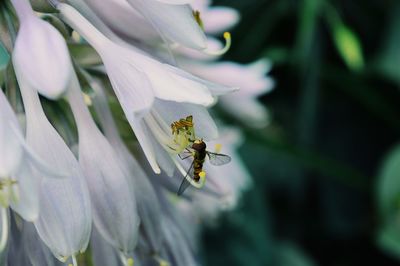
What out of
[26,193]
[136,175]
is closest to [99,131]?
[136,175]

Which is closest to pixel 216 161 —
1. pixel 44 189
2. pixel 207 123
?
pixel 207 123

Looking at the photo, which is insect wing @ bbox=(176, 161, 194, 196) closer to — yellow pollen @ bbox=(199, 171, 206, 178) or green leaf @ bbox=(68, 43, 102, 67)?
yellow pollen @ bbox=(199, 171, 206, 178)

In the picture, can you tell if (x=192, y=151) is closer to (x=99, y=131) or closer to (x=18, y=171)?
(x=99, y=131)

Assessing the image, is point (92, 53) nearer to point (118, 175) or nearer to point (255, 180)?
point (118, 175)

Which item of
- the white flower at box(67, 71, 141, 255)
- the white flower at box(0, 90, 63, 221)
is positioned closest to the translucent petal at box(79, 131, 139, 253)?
the white flower at box(67, 71, 141, 255)

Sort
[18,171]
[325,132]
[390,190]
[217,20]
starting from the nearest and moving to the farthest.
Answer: [18,171], [217,20], [390,190], [325,132]
